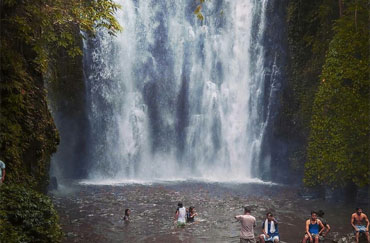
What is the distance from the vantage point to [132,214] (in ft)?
57.6

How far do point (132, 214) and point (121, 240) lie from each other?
13.3 feet

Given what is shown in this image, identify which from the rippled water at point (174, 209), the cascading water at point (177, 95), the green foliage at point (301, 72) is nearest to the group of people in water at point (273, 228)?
the rippled water at point (174, 209)

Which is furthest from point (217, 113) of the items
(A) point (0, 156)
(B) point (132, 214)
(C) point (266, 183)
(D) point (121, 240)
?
(A) point (0, 156)

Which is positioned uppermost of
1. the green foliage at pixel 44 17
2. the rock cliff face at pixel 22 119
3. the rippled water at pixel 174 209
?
the green foliage at pixel 44 17

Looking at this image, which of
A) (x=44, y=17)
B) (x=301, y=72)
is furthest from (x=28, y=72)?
(x=301, y=72)

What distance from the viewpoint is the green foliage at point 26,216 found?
27.1 ft

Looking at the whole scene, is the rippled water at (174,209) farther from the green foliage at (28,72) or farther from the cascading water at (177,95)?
the cascading water at (177,95)

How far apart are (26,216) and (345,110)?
1535 centimetres

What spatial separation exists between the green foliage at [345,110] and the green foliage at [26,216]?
14.0 meters

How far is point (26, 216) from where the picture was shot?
8.77 meters

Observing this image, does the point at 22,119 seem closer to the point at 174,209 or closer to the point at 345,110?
the point at 174,209

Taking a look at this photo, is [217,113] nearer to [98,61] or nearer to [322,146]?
[98,61]

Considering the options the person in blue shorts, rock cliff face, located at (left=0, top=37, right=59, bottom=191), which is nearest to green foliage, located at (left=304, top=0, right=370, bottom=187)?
the person in blue shorts

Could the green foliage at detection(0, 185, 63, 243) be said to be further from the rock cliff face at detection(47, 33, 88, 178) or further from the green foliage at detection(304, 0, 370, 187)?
the rock cliff face at detection(47, 33, 88, 178)
